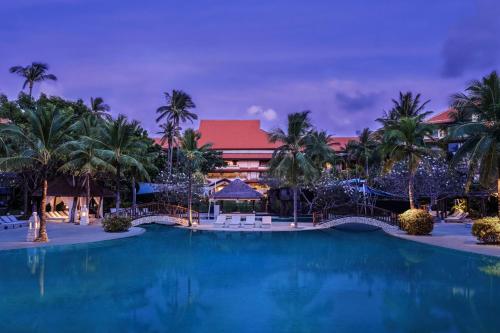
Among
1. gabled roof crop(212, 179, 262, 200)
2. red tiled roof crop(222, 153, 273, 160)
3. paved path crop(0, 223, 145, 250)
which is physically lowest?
paved path crop(0, 223, 145, 250)

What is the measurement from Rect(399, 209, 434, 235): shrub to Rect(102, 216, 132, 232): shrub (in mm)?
15742

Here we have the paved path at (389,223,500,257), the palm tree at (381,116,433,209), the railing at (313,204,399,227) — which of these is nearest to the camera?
the paved path at (389,223,500,257)

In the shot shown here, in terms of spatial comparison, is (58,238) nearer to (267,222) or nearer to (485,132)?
(267,222)

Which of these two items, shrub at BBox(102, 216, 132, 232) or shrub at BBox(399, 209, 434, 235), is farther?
shrub at BBox(102, 216, 132, 232)

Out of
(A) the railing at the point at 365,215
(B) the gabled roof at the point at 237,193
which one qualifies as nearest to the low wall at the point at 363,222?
(A) the railing at the point at 365,215

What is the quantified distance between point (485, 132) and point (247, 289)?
504 inches

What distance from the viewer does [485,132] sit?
56.9ft

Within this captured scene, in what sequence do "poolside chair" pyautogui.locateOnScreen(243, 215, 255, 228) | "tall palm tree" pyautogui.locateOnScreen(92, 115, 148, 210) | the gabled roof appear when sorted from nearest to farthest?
"tall palm tree" pyautogui.locateOnScreen(92, 115, 148, 210) → "poolside chair" pyautogui.locateOnScreen(243, 215, 255, 228) → the gabled roof

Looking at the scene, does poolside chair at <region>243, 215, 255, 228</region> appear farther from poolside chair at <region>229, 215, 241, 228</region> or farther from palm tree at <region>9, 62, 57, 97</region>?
palm tree at <region>9, 62, 57, 97</region>

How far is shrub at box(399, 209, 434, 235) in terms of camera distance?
71.6 ft

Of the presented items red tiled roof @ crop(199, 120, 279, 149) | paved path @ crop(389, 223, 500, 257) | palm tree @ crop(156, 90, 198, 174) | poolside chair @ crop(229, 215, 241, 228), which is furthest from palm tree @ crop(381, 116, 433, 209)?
red tiled roof @ crop(199, 120, 279, 149)

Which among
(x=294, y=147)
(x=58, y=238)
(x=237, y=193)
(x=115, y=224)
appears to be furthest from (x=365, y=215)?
(x=58, y=238)

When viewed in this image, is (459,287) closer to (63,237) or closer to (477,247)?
(477,247)

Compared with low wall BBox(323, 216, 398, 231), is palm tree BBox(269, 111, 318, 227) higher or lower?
higher
